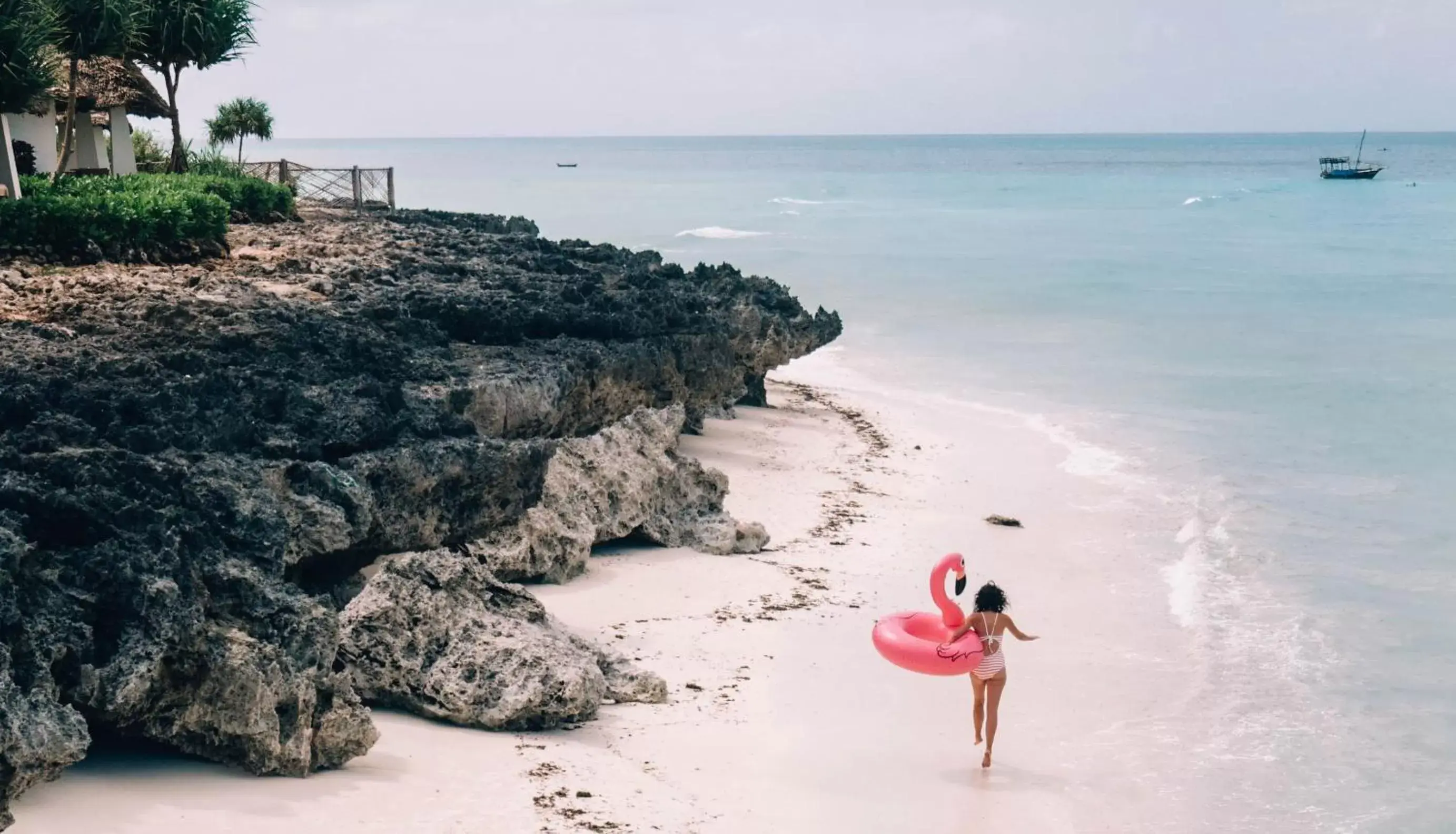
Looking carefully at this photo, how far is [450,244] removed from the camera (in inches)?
830

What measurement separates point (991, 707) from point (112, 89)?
2371 centimetres

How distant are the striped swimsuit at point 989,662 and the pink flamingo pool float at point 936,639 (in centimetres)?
3

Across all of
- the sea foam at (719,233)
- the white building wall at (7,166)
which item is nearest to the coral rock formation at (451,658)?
the white building wall at (7,166)

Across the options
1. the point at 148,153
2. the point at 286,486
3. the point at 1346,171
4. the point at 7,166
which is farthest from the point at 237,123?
the point at 1346,171

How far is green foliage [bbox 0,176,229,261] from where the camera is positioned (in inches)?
631

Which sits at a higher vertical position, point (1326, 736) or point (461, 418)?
point (461, 418)

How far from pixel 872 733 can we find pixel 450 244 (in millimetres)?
13358

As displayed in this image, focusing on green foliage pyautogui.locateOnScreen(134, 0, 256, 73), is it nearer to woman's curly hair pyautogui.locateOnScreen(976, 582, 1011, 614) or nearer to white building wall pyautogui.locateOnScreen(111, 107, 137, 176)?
white building wall pyautogui.locateOnScreen(111, 107, 137, 176)

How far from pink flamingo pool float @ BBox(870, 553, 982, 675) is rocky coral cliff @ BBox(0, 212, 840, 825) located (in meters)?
1.66

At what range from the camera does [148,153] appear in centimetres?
3244

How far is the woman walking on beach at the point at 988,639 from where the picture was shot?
370 inches

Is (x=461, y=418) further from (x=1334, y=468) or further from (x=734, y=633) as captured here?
(x=1334, y=468)

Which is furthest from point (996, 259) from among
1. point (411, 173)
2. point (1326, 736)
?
point (411, 173)

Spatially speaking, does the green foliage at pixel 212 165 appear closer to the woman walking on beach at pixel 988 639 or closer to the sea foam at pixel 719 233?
the woman walking on beach at pixel 988 639
